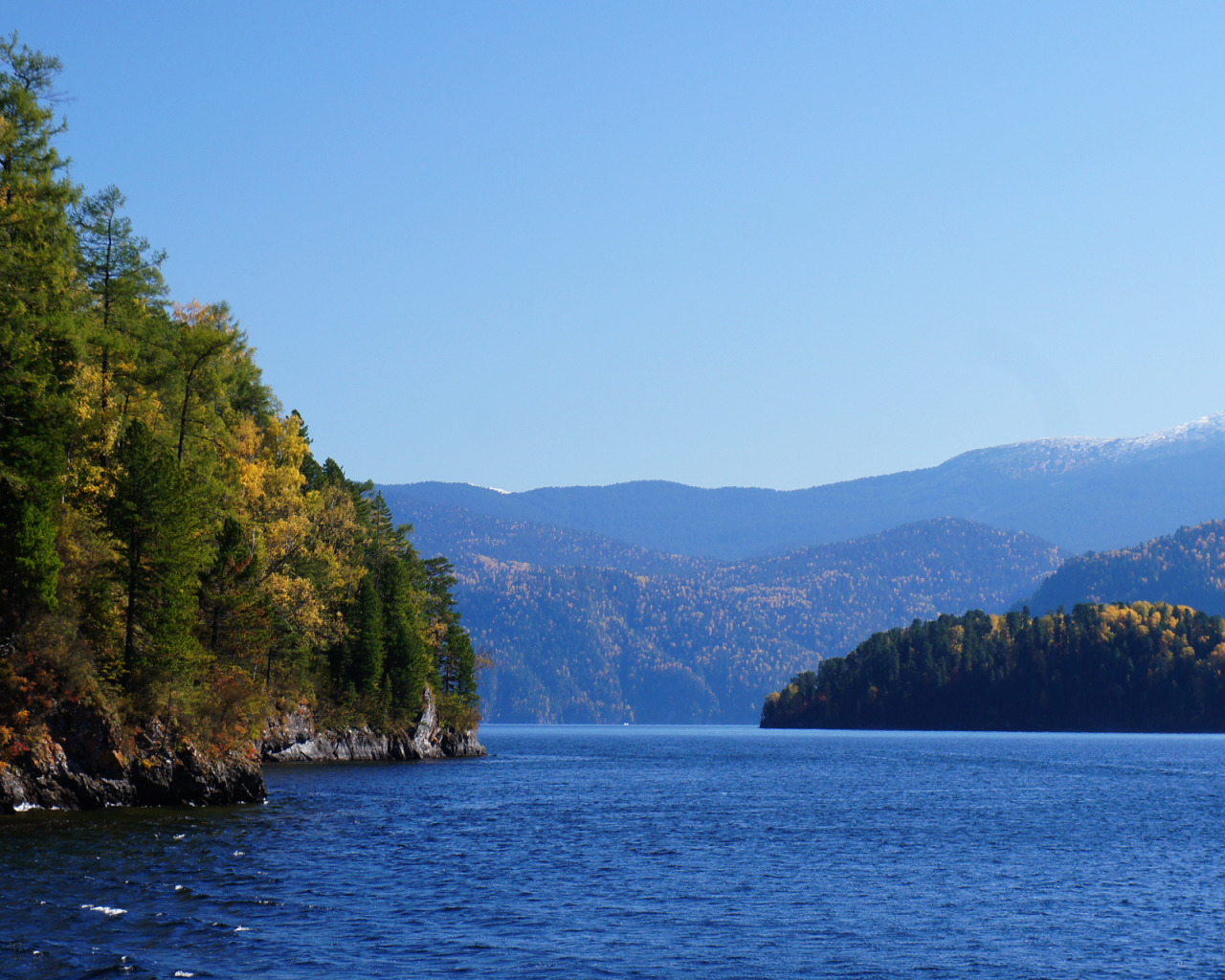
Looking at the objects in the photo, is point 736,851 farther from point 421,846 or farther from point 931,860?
point 421,846

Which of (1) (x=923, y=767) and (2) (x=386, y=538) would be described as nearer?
(1) (x=923, y=767)

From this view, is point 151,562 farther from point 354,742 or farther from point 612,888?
point 354,742

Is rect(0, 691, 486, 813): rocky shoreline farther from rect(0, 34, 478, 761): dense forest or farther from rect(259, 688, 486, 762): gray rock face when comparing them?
rect(259, 688, 486, 762): gray rock face

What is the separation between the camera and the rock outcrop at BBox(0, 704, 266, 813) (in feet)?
176

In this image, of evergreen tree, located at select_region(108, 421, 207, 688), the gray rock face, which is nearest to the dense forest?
evergreen tree, located at select_region(108, 421, 207, 688)

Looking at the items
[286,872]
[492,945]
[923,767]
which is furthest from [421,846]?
[923,767]

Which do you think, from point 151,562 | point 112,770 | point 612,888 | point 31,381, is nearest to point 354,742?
point 151,562

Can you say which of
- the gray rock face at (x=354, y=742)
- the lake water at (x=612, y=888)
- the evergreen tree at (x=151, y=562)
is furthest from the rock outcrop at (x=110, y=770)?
the gray rock face at (x=354, y=742)

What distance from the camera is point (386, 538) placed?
137000 mm

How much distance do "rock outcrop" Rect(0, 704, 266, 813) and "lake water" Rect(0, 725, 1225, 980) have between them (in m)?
2.00

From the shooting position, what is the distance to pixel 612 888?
4184 cm

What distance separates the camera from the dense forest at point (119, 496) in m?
52.8

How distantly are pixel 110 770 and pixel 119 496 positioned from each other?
13.3 meters

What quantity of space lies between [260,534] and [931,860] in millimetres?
47785
